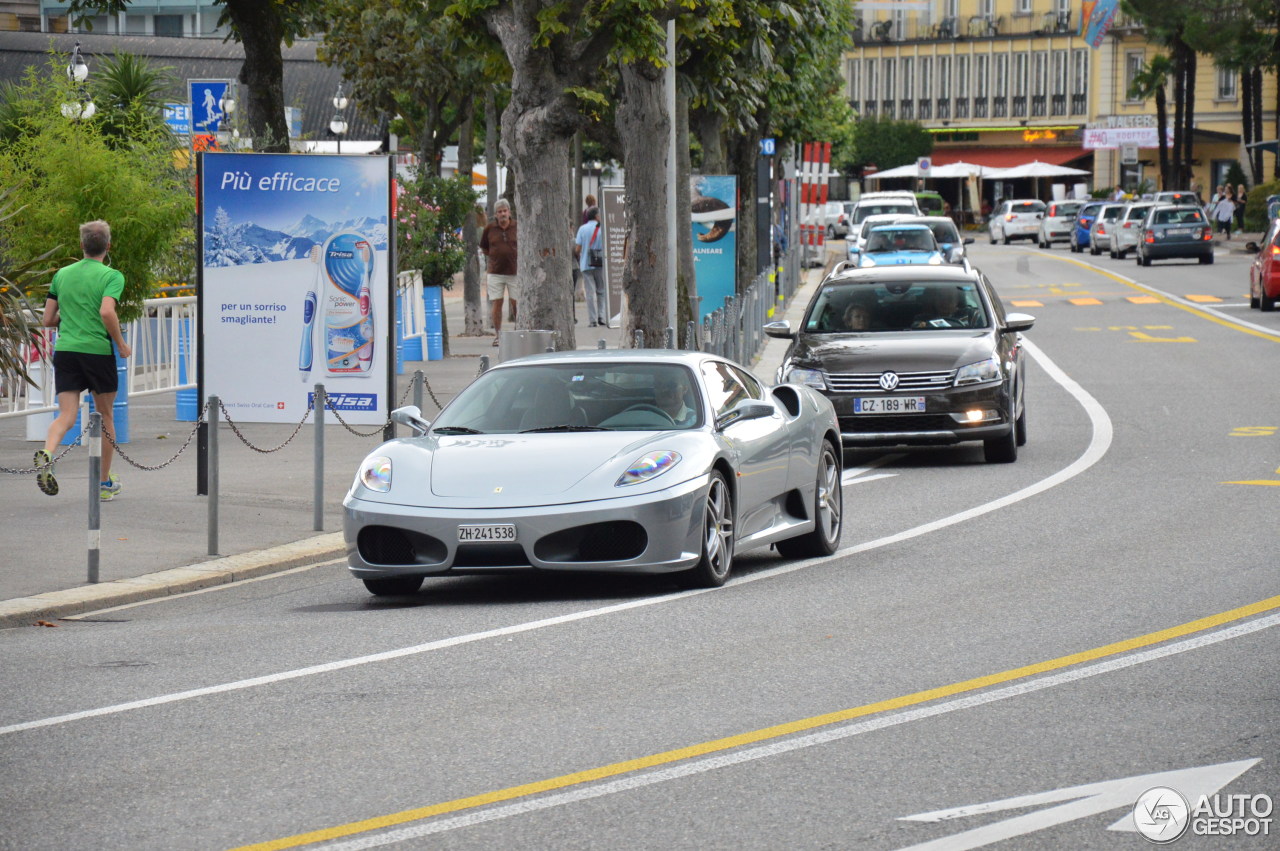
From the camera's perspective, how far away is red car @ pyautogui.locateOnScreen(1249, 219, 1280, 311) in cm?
3544

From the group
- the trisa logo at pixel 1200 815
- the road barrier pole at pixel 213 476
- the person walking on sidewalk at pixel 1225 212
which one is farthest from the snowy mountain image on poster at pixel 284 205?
the person walking on sidewalk at pixel 1225 212

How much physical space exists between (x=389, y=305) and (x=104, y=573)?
12.7ft

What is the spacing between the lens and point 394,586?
1061cm

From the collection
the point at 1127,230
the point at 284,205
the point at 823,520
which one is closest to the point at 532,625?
the point at 823,520

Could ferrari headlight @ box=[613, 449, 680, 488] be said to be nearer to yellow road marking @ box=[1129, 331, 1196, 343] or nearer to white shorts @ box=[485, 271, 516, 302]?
white shorts @ box=[485, 271, 516, 302]

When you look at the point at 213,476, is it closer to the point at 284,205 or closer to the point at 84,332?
the point at 84,332

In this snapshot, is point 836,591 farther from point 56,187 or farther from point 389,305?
point 56,187

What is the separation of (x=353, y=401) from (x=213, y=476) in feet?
8.84

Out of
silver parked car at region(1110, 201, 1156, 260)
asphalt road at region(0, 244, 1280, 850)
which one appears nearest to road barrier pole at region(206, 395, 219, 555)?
asphalt road at region(0, 244, 1280, 850)

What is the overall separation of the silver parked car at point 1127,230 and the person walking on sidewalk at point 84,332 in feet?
167

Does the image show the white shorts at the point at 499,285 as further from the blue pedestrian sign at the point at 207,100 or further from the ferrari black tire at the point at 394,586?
the ferrari black tire at the point at 394,586

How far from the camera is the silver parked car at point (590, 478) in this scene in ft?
32.2

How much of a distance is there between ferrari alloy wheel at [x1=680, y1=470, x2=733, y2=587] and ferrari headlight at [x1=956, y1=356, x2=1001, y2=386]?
5.95 meters

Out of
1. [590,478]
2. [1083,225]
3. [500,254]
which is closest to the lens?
[590,478]
